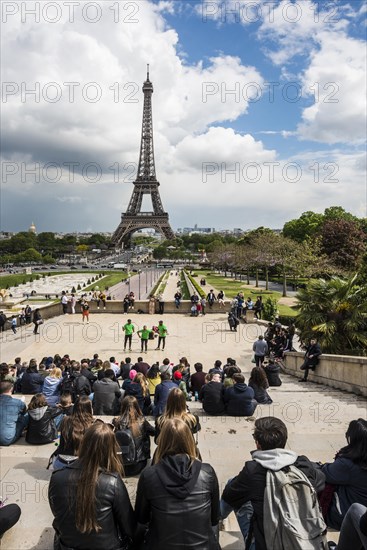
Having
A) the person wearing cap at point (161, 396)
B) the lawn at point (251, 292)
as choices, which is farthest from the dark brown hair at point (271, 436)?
the lawn at point (251, 292)

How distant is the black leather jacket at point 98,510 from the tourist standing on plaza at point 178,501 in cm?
14

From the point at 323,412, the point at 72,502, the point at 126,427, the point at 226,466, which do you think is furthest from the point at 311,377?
the point at 72,502

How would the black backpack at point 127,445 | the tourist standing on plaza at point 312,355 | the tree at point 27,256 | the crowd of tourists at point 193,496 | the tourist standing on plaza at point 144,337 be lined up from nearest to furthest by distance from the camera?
the crowd of tourists at point 193,496, the black backpack at point 127,445, the tourist standing on plaza at point 312,355, the tourist standing on plaza at point 144,337, the tree at point 27,256

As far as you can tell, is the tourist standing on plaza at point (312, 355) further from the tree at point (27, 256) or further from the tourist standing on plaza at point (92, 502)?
the tree at point (27, 256)

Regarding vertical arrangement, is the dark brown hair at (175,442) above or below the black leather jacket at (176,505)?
above

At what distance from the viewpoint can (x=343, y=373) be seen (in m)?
11.7

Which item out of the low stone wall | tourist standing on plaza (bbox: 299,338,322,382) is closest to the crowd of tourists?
the low stone wall

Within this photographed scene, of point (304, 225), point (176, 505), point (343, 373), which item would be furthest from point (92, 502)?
point (304, 225)

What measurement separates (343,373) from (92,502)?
32.9 ft

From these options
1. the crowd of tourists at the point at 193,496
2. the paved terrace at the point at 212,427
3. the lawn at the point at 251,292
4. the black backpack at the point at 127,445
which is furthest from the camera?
the lawn at the point at 251,292

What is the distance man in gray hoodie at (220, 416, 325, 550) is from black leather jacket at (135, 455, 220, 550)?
0.80 ft

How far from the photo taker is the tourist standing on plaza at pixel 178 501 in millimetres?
3049

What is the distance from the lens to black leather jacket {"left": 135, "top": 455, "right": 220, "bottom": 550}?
3.05m

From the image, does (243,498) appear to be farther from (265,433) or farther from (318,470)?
(318,470)
